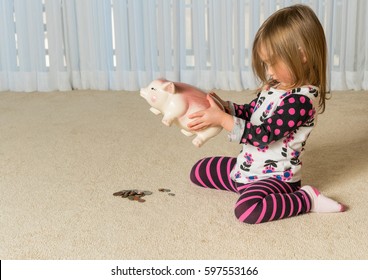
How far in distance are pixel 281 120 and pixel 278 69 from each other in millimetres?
116

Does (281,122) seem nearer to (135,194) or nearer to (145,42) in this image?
(135,194)

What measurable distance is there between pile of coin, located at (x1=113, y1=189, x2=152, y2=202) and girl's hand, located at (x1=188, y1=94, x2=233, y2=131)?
23cm

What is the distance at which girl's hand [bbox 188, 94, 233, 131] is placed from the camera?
4.12 feet

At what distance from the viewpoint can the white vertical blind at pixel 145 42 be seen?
2.55m

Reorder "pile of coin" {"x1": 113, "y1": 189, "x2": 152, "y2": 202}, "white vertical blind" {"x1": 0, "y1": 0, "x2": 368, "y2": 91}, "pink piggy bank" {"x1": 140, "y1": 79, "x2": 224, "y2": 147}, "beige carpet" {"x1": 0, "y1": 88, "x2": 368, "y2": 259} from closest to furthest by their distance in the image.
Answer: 1. "beige carpet" {"x1": 0, "y1": 88, "x2": 368, "y2": 259}
2. "pink piggy bank" {"x1": 140, "y1": 79, "x2": 224, "y2": 147}
3. "pile of coin" {"x1": 113, "y1": 189, "x2": 152, "y2": 202}
4. "white vertical blind" {"x1": 0, "y1": 0, "x2": 368, "y2": 91}

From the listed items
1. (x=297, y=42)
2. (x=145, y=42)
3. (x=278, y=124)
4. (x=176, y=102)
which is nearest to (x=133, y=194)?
(x=176, y=102)

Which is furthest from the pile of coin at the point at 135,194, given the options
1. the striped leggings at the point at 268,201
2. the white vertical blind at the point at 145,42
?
the white vertical blind at the point at 145,42

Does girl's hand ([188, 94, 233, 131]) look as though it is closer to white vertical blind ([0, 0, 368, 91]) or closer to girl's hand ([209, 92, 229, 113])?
girl's hand ([209, 92, 229, 113])

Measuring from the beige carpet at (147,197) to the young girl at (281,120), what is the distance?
0.04 m

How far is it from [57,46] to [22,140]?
902mm

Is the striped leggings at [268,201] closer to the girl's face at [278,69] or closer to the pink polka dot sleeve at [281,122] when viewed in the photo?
the pink polka dot sleeve at [281,122]

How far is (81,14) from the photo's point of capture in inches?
105

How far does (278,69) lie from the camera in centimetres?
129

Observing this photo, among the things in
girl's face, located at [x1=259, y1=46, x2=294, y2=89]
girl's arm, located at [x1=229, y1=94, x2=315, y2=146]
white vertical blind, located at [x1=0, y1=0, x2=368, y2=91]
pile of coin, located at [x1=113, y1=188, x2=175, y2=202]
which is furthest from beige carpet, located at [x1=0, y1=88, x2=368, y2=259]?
white vertical blind, located at [x1=0, y1=0, x2=368, y2=91]
